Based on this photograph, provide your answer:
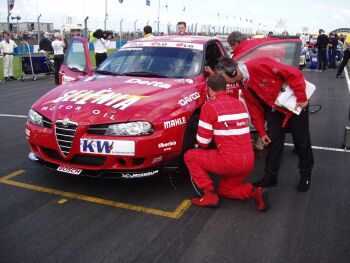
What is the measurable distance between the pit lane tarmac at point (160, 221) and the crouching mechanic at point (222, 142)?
287 mm

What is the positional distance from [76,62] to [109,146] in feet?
8.56

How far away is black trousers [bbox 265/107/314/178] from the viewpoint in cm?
415

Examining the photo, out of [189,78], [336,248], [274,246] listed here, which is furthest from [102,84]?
[336,248]

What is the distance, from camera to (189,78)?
191 inches

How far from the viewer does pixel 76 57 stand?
589 cm

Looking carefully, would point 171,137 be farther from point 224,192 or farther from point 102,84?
point 102,84

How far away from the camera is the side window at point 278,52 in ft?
17.3

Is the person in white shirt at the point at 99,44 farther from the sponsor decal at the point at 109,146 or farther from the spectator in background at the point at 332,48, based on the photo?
the spectator in background at the point at 332,48

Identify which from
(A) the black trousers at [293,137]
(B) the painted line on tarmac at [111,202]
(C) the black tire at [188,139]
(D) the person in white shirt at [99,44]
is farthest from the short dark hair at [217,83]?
(D) the person in white shirt at [99,44]

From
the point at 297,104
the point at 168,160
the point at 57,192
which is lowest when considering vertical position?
the point at 57,192

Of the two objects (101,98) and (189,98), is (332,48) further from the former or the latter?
(101,98)

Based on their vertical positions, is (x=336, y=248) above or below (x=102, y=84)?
below

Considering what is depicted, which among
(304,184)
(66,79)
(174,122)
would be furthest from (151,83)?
(304,184)

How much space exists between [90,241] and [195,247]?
2.84ft
